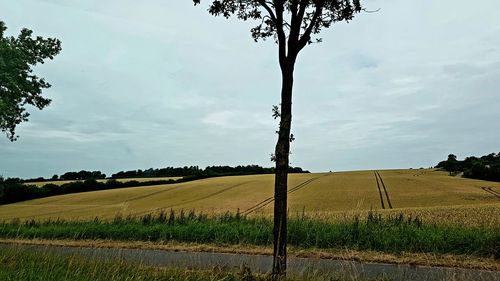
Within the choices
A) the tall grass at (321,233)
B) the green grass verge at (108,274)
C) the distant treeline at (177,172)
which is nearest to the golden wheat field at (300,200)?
the tall grass at (321,233)

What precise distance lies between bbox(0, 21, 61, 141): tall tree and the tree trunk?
66.3 ft

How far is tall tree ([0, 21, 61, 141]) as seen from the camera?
2395 cm

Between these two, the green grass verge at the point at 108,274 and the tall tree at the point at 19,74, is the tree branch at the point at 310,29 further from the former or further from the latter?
the tall tree at the point at 19,74

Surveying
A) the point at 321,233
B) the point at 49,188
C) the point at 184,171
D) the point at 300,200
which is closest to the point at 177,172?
the point at 184,171

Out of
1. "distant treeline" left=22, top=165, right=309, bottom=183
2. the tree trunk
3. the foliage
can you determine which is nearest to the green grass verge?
the tree trunk

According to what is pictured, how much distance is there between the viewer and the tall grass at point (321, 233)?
40.4ft

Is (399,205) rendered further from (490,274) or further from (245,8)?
(245,8)

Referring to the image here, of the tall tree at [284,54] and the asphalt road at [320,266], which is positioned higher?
the tall tree at [284,54]

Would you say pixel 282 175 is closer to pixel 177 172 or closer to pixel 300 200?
pixel 300 200

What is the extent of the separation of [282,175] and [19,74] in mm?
23633

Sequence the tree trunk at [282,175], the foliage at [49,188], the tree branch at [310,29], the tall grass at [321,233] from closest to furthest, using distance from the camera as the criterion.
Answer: the tree trunk at [282,175], the tree branch at [310,29], the tall grass at [321,233], the foliage at [49,188]

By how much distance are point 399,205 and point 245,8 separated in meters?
28.2

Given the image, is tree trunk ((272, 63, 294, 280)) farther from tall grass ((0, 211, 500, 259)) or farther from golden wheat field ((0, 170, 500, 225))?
golden wheat field ((0, 170, 500, 225))

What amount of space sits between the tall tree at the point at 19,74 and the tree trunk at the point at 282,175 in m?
20.2
